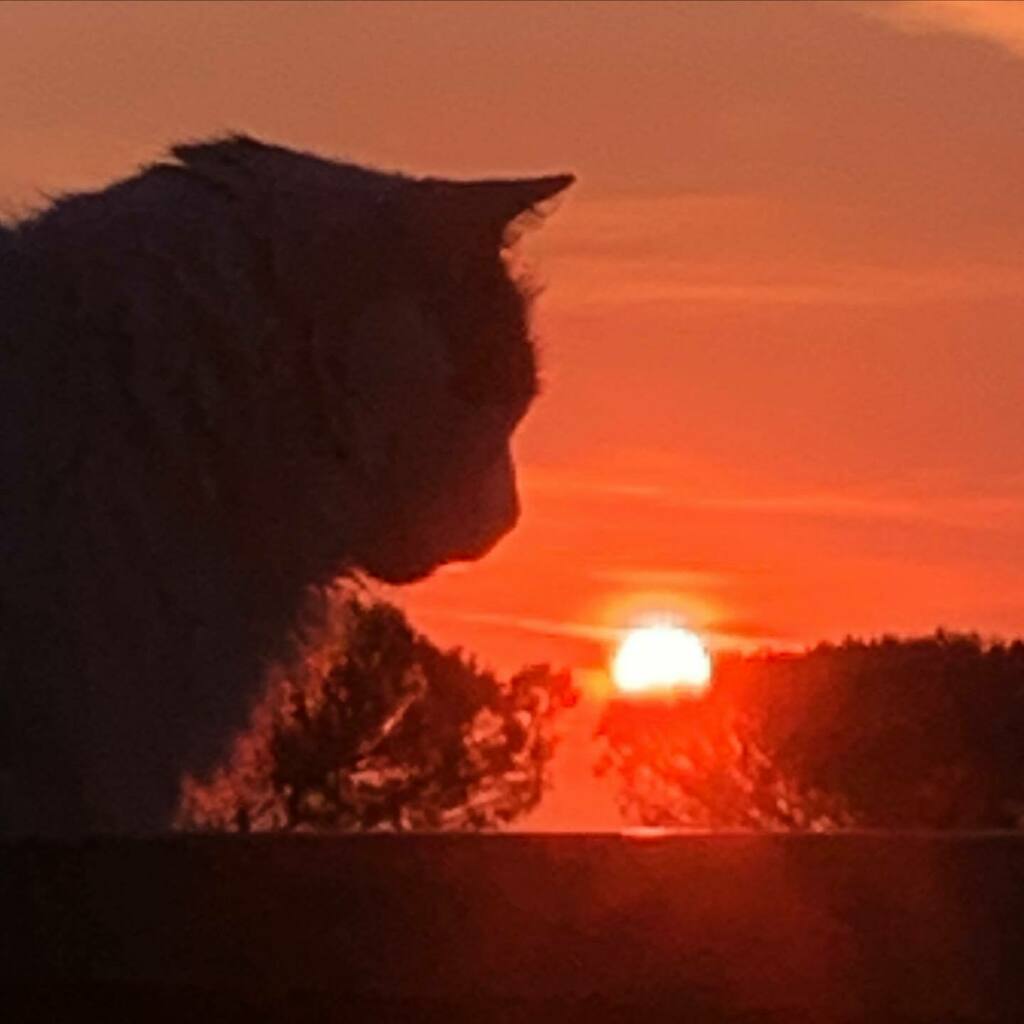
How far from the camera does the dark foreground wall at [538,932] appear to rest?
2072 millimetres

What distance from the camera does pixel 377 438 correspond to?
443 centimetres

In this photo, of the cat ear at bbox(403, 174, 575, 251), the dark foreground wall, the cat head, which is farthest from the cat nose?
the dark foreground wall

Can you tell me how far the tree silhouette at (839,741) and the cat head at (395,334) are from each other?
1797 centimetres

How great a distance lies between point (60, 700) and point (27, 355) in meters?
0.55

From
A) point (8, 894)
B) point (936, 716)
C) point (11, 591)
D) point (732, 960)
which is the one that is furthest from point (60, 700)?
point (936, 716)

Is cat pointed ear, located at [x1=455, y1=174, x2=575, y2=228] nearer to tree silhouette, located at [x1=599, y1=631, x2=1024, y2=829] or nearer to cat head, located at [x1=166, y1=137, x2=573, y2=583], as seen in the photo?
cat head, located at [x1=166, y1=137, x2=573, y2=583]

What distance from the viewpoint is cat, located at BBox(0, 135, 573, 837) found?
153 inches

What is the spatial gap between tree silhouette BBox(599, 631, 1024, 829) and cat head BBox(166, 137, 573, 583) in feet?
59.0

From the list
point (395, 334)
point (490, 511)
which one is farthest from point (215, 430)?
point (490, 511)

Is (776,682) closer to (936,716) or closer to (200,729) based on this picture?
(936,716)

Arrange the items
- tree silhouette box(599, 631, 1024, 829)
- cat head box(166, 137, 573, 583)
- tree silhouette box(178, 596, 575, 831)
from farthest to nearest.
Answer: tree silhouette box(599, 631, 1024, 829) → tree silhouette box(178, 596, 575, 831) → cat head box(166, 137, 573, 583)

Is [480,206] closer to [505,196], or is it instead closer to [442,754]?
[505,196]

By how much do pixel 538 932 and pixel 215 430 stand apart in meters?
2.20

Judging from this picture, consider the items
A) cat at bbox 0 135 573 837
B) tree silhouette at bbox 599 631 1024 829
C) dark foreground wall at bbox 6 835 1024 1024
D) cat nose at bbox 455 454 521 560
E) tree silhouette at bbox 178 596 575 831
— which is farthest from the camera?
tree silhouette at bbox 599 631 1024 829
